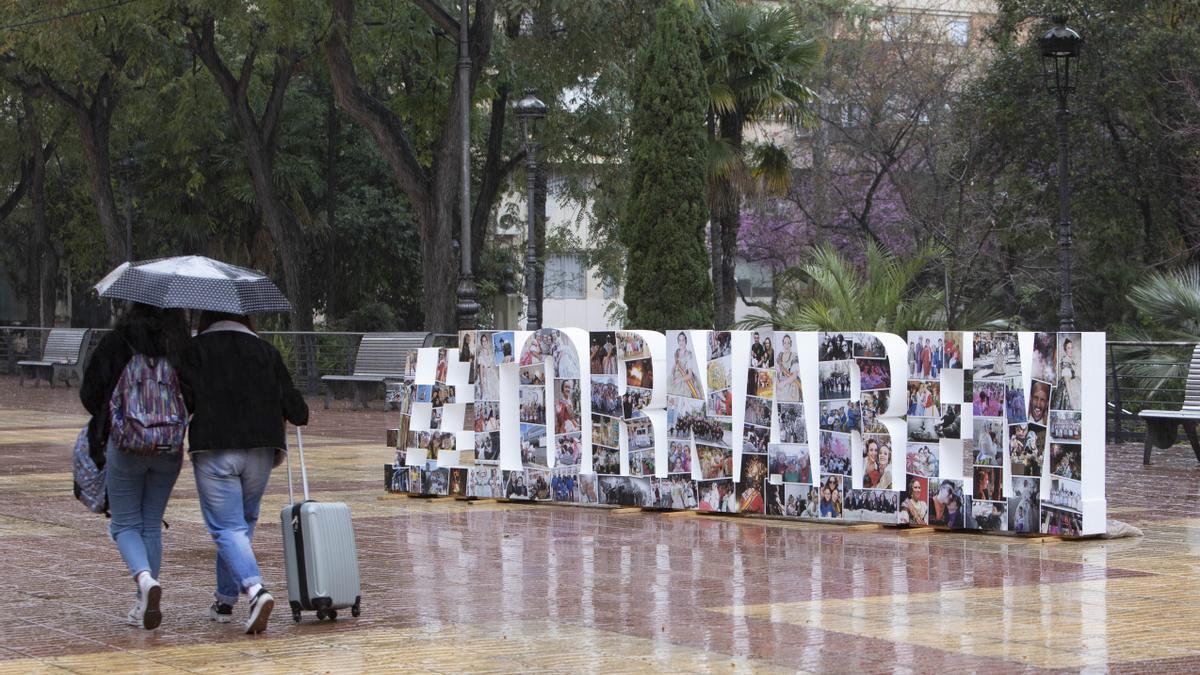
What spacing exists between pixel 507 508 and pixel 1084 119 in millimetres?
19450

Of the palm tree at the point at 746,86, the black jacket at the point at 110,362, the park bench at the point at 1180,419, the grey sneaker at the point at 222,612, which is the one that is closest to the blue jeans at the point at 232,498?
the grey sneaker at the point at 222,612

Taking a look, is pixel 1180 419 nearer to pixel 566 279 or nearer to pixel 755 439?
pixel 755 439

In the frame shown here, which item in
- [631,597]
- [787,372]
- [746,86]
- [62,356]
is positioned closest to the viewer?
[631,597]

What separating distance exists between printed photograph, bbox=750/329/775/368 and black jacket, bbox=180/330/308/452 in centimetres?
514

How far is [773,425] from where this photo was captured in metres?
12.0

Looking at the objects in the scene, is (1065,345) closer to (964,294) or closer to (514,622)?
(514,622)

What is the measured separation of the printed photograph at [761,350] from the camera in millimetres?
11953

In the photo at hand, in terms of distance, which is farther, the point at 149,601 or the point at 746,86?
the point at 746,86

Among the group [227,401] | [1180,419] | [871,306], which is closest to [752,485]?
[227,401]

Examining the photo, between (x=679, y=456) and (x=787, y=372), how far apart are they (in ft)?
4.15

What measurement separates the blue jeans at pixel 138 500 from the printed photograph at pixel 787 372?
5.47m

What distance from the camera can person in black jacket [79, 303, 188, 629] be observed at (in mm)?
7379

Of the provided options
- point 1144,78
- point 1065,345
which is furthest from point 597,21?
point 1065,345

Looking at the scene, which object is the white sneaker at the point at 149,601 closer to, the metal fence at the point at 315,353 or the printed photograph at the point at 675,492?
the printed photograph at the point at 675,492
